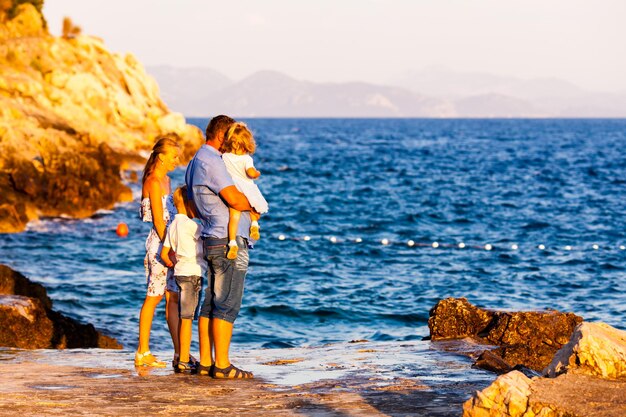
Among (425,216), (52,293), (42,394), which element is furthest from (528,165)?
(42,394)

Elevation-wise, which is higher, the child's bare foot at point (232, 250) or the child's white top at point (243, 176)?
the child's white top at point (243, 176)

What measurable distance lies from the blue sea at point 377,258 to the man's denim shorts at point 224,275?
17.8ft

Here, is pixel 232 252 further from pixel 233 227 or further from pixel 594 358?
pixel 594 358

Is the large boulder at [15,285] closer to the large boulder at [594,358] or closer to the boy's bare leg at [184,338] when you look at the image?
the boy's bare leg at [184,338]

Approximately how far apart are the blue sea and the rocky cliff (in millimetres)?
1234

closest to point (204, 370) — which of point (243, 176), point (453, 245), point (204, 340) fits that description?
point (204, 340)

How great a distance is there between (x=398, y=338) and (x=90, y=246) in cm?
1135

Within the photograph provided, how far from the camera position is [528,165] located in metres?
57.9

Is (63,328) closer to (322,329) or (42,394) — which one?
(42,394)

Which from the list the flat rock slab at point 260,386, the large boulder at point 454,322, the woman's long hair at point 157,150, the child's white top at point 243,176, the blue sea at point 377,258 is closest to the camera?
the flat rock slab at point 260,386

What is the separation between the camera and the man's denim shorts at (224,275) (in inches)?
290

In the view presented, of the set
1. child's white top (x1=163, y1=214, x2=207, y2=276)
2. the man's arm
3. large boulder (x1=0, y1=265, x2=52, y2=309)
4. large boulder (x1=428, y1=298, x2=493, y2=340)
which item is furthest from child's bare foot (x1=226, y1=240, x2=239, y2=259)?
large boulder (x1=0, y1=265, x2=52, y2=309)

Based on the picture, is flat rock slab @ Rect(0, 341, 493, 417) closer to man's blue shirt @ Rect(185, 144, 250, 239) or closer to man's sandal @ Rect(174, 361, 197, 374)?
man's sandal @ Rect(174, 361, 197, 374)

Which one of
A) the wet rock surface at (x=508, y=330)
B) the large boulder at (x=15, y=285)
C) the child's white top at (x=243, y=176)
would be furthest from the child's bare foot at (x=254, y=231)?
the large boulder at (x=15, y=285)
